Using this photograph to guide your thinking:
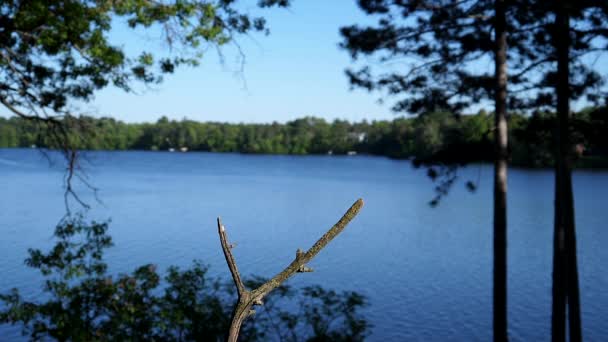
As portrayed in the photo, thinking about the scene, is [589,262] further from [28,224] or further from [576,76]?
[28,224]

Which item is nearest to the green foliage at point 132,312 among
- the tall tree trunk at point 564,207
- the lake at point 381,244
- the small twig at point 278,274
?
the lake at point 381,244

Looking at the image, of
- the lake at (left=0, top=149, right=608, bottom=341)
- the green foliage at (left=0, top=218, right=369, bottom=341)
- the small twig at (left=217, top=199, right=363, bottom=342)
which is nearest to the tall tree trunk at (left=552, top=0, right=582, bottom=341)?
the green foliage at (left=0, top=218, right=369, bottom=341)

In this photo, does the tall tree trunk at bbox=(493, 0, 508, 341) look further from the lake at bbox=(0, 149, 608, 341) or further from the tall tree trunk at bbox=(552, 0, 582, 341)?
the lake at bbox=(0, 149, 608, 341)

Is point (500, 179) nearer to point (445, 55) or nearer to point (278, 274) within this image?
point (445, 55)

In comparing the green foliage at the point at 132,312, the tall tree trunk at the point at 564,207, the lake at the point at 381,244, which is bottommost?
the lake at the point at 381,244

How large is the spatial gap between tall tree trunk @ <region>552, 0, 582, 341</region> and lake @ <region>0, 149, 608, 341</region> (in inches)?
145

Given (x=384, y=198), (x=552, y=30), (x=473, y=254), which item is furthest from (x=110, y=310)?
(x=384, y=198)

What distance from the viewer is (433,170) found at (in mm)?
9391

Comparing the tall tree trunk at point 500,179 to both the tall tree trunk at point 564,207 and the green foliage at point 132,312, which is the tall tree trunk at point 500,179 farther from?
the green foliage at point 132,312

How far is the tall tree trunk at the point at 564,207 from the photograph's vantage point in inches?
318

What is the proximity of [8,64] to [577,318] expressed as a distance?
7.51 meters

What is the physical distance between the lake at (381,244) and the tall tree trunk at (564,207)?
3.69 metres

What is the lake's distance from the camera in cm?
1263

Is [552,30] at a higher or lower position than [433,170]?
higher
